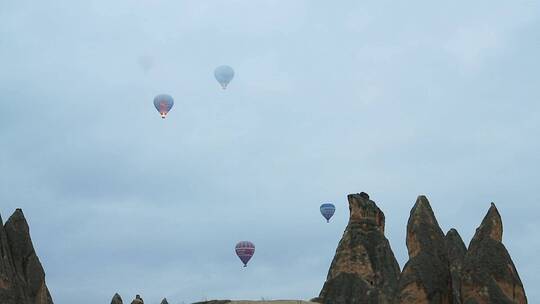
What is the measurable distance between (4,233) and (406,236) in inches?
817

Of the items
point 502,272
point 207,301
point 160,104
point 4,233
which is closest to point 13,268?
point 4,233

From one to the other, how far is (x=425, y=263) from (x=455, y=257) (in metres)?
1.24

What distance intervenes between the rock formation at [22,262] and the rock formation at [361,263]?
15405mm

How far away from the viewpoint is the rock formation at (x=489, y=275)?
2958 centimetres

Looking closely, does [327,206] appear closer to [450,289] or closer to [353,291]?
[353,291]

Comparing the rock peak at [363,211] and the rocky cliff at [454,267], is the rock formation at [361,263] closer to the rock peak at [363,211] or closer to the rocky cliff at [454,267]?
the rock peak at [363,211]

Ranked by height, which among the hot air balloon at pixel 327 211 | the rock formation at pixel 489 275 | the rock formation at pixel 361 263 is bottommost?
the rock formation at pixel 489 275

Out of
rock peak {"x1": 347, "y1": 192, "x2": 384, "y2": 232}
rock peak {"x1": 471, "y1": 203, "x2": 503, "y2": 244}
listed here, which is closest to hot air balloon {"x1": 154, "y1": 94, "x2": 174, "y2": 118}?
rock peak {"x1": 347, "y1": 192, "x2": 384, "y2": 232}

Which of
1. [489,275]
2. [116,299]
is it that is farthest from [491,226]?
[116,299]

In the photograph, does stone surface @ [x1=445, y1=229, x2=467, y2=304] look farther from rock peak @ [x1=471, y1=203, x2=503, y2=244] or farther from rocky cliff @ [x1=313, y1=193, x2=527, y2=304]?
rock peak @ [x1=471, y1=203, x2=503, y2=244]

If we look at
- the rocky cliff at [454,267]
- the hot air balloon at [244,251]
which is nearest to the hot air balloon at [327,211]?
the hot air balloon at [244,251]

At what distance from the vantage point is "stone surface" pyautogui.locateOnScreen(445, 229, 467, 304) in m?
31.0

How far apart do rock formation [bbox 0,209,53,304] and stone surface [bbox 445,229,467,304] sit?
2046cm

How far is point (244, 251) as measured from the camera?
94.2m
